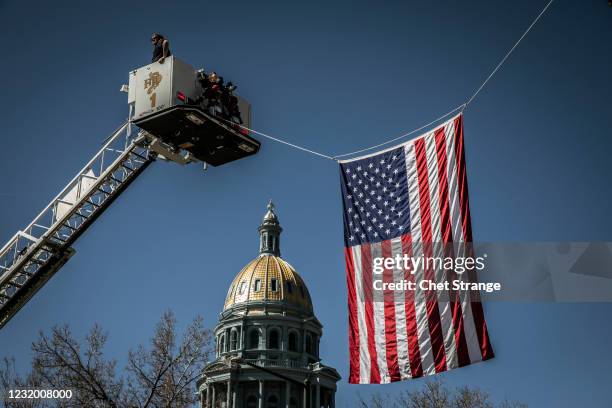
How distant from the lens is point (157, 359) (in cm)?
3556

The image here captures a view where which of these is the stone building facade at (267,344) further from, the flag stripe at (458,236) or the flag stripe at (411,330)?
the flag stripe at (458,236)

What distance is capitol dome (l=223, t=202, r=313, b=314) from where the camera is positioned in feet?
366

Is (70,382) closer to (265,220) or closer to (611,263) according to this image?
(611,263)

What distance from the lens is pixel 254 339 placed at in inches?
4343

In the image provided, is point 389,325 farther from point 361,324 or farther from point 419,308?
point 419,308

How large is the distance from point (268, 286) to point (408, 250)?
93.9m

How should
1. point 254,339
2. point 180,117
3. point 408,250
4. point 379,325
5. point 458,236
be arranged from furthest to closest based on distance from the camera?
1. point 254,339
2. point 379,325
3. point 408,250
4. point 458,236
5. point 180,117

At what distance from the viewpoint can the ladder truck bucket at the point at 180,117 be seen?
18.3 meters

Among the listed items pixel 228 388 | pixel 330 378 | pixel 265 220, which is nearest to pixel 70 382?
pixel 228 388

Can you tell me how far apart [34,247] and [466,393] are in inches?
1751

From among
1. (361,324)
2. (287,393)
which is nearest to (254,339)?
(287,393)

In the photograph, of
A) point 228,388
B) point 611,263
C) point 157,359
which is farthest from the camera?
point 228,388

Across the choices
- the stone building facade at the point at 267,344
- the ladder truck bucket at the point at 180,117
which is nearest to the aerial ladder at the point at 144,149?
the ladder truck bucket at the point at 180,117

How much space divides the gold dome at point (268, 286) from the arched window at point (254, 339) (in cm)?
412
